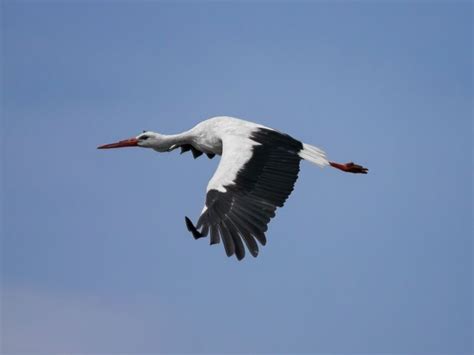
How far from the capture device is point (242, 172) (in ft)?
43.2

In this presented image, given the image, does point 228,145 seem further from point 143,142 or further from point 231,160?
point 143,142

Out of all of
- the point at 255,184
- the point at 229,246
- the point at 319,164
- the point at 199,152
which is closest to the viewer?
the point at 229,246

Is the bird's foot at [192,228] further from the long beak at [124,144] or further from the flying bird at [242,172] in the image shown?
the long beak at [124,144]

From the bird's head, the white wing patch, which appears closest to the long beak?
the bird's head

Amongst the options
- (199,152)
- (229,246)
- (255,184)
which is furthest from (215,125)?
(229,246)

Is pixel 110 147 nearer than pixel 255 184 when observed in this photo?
No

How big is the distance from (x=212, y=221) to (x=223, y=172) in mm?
950

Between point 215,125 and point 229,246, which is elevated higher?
point 215,125

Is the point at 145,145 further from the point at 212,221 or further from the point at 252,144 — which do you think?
the point at 212,221

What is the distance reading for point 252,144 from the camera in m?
13.8

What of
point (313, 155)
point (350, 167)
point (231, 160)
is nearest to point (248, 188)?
point (231, 160)

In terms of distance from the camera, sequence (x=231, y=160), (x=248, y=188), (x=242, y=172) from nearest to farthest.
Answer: (x=248, y=188) < (x=242, y=172) < (x=231, y=160)

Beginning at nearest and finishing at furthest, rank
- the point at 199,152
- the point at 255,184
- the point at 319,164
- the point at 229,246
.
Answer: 1. the point at 229,246
2. the point at 255,184
3. the point at 319,164
4. the point at 199,152

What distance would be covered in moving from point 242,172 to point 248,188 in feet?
1.04
